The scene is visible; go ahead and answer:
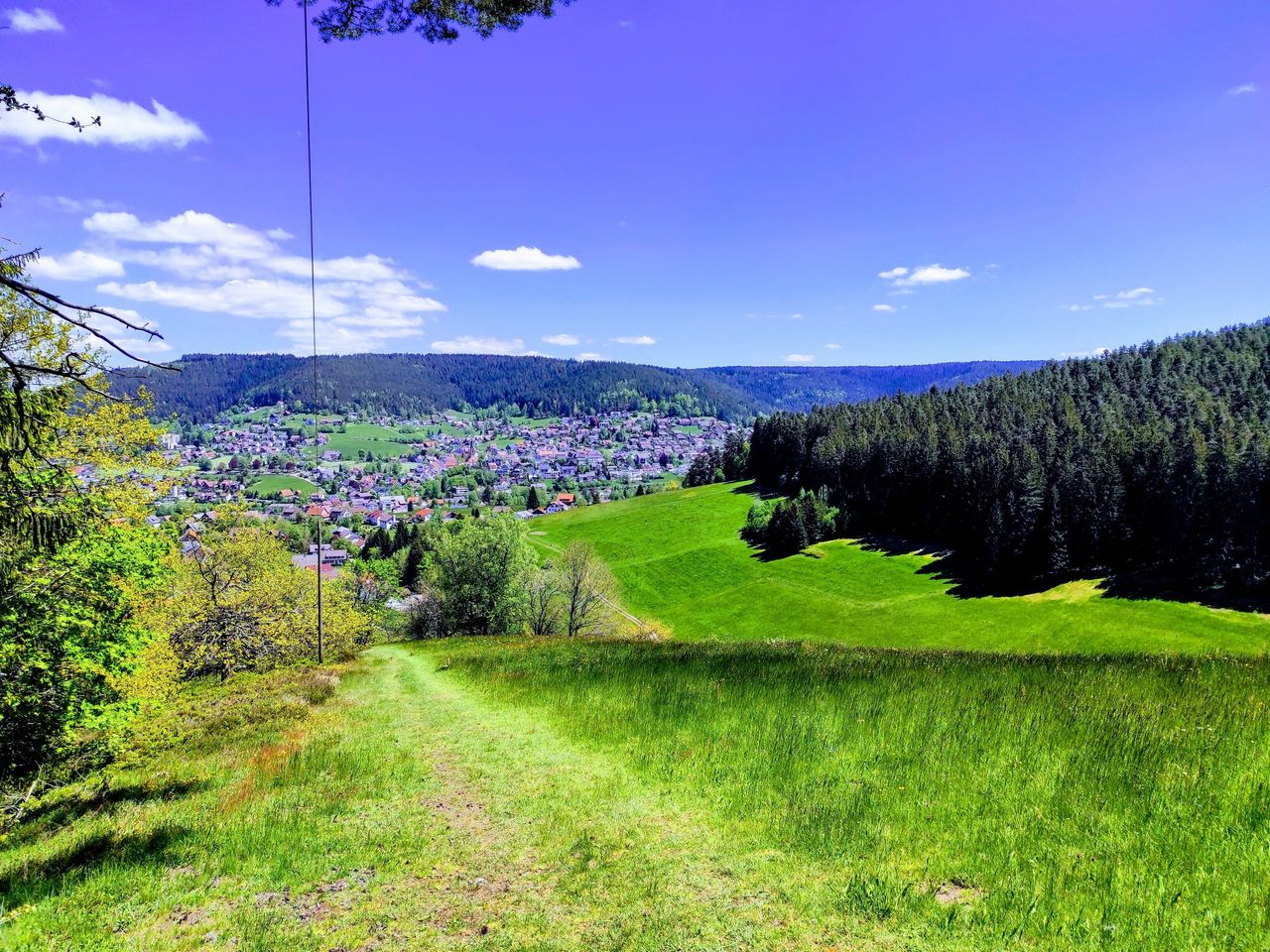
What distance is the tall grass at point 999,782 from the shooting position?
607 cm

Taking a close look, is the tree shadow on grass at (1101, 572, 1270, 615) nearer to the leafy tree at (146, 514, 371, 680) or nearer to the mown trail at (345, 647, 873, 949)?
the mown trail at (345, 647, 873, 949)

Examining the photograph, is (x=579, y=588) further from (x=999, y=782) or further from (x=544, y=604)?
(x=999, y=782)

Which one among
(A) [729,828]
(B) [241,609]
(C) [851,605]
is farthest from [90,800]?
(C) [851,605]

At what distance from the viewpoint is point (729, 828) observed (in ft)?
28.3

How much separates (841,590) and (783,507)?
22366mm

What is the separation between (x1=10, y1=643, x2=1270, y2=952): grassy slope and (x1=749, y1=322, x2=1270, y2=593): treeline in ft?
238

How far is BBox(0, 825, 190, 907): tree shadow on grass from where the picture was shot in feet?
27.1

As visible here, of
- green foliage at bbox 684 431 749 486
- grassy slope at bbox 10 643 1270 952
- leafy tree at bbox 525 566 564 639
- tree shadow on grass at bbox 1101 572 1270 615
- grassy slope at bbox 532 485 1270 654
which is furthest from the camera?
green foliage at bbox 684 431 749 486

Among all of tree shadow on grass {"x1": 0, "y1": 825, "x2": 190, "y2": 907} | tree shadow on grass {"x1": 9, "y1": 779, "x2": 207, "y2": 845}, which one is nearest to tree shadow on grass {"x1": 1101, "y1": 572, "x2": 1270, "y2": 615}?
tree shadow on grass {"x1": 9, "y1": 779, "x2": 207, "y2": 845}

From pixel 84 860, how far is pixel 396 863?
492cm

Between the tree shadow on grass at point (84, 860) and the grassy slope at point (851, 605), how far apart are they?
33066 mm

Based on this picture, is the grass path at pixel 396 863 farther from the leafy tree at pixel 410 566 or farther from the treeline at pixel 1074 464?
the leafy tree at pixel 410 566

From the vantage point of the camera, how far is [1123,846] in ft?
22.5

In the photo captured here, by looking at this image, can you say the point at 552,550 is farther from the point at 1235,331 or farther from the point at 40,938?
the point at 1235,331
